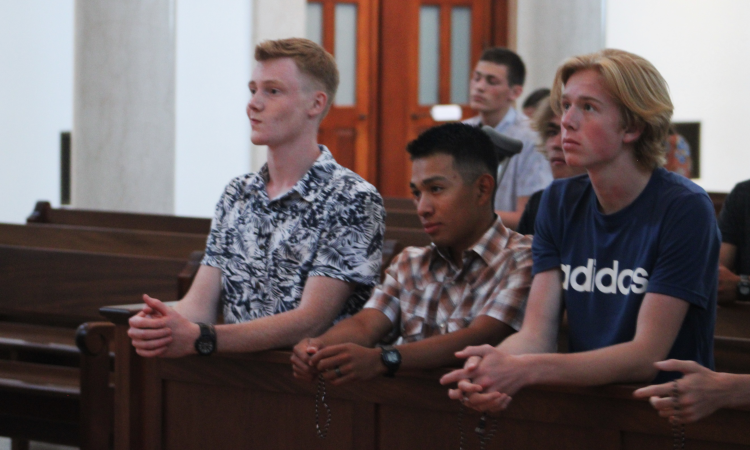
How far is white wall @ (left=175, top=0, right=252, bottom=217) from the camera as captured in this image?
24.7 feet

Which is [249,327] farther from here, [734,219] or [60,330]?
[60,330]

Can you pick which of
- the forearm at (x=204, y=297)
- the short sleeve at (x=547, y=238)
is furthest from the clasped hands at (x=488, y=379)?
the forearm at (x=204, y=297)

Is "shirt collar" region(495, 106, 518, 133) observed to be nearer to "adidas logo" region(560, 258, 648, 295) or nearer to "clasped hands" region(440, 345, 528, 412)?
"adidas logo" region(560, 258, 648, 295)

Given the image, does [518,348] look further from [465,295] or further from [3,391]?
[3,391]

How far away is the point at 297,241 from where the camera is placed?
2438mm

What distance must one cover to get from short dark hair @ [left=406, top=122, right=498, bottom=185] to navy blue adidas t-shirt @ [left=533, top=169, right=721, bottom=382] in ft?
1.07

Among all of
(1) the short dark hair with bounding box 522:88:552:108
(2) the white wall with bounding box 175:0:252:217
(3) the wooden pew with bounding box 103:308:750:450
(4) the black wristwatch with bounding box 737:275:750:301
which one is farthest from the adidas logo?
(2) the white wall with bounding box 175:0:252:217

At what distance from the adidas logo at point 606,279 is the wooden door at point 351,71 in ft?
20.8

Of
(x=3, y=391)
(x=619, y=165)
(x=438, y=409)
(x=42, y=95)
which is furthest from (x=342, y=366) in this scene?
(x=42, y=95)

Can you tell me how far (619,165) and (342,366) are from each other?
777 mm

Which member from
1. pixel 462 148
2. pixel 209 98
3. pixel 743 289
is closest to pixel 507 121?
pixel 743 289

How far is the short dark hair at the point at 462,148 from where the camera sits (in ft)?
7.79

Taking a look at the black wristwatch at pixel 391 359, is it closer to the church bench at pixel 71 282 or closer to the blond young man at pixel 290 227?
the blond young man at pixel 290 227

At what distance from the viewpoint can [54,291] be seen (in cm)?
401
